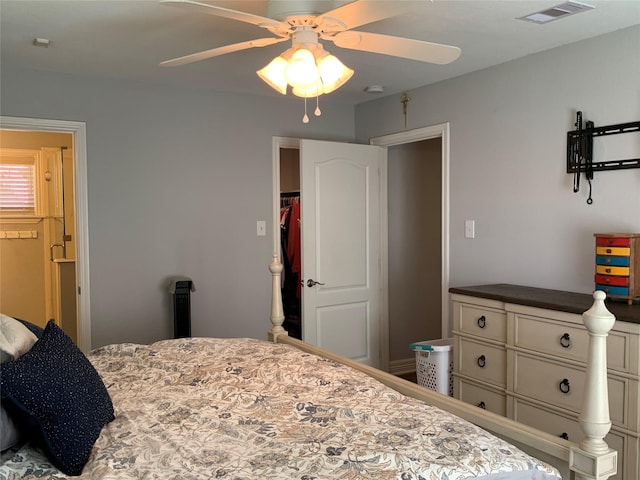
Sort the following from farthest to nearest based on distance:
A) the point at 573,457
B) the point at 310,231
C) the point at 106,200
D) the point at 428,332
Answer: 1. the point at 428,332
2. the point at 310,231
3. the point at 106,200
4. the point at 573,457

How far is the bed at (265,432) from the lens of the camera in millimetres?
1382

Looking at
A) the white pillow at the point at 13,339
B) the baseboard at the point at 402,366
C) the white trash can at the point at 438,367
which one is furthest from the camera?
the baseboard at the point at 402,366

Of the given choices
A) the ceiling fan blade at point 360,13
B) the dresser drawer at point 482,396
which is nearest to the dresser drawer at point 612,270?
the dresser drawer at point 482,396

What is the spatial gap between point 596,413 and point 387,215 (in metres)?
3.43

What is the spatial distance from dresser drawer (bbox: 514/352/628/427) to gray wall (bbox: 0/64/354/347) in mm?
2193

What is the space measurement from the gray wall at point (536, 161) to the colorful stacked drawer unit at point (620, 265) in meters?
0.19

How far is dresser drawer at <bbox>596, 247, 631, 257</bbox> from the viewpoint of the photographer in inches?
106

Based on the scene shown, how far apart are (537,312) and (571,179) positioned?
2.77ft

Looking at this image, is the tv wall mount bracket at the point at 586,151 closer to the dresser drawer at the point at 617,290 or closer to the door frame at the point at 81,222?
the dresser drawer at the point at 617,290

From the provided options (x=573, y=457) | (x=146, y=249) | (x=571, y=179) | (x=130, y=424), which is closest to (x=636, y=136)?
(x=571, y=179)

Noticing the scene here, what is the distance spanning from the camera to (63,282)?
205 inches

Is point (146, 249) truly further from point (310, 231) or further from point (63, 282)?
point (63, 282)

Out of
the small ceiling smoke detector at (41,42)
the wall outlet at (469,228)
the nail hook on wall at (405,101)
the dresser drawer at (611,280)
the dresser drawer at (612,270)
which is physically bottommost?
the dresser drawer at (611,280)

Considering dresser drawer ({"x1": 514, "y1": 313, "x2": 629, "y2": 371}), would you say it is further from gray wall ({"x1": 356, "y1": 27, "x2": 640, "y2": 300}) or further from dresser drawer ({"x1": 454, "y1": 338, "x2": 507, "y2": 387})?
gray wall ({"x1": 356, "y1": 27, "x2": 640, "y2": 300})
